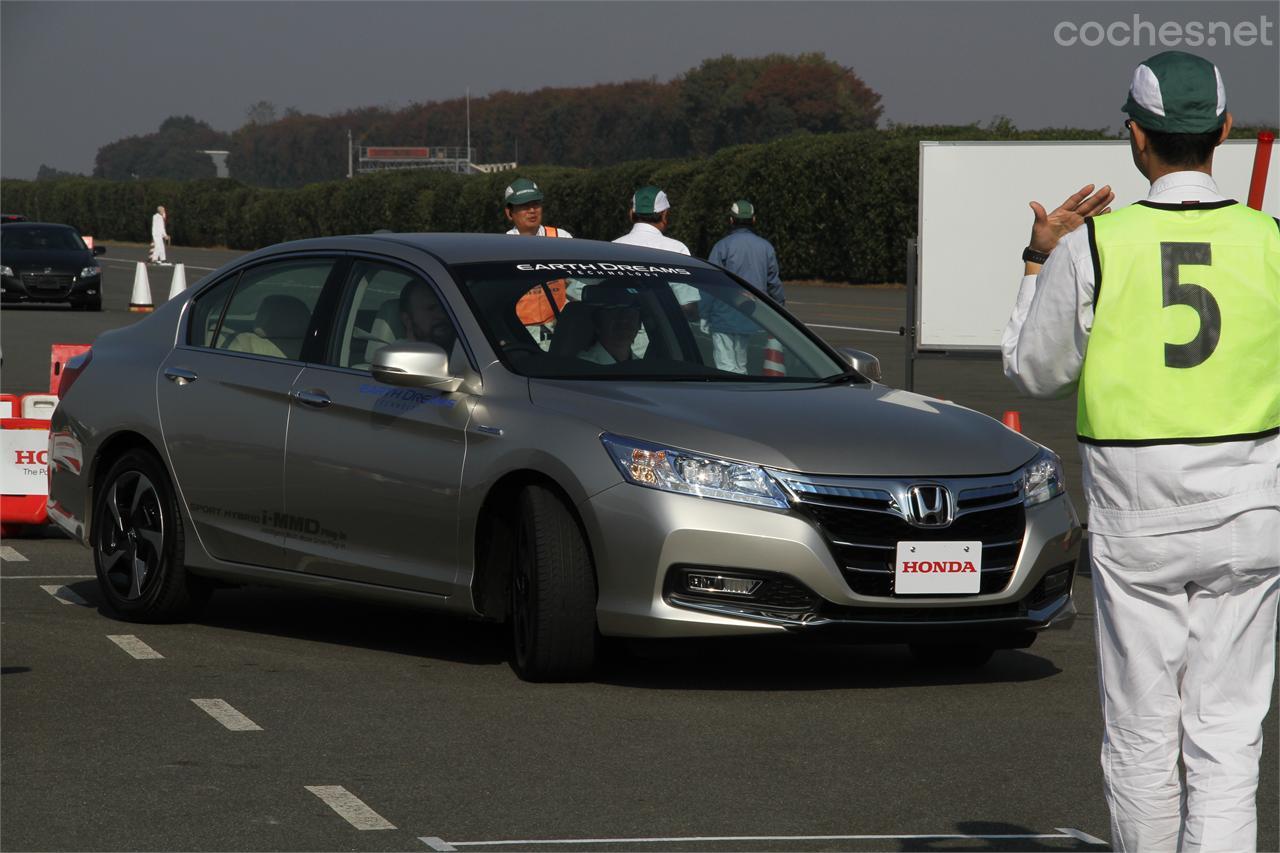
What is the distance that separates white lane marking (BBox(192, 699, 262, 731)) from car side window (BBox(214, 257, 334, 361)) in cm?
184

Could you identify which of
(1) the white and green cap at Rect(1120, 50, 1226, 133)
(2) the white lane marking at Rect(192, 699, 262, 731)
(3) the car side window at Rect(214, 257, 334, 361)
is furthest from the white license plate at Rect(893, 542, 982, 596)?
(1) the white and green cap at Rect(1120, 50, 1226, 133)

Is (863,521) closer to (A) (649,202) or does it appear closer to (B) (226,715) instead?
(B) (226,715)

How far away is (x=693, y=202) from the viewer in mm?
51938

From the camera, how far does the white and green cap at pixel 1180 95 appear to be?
422cm

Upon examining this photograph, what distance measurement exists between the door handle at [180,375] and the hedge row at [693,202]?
3538 cm

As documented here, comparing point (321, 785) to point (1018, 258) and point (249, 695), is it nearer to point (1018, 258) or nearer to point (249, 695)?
point (249, 695)

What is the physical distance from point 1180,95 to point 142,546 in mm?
5752

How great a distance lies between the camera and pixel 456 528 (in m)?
7.80

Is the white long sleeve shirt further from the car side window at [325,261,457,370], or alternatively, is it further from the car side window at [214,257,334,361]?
the car side window at [214,257,334,361]

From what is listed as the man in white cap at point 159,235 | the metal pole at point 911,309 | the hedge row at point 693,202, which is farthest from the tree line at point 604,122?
the metal pole at point 911,309

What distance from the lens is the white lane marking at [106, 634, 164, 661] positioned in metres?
8.12

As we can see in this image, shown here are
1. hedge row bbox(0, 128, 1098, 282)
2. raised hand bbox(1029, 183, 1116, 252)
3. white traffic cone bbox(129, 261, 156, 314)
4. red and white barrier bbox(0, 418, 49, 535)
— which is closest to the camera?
raised hand bbox(1029, 183, 1116, 252)

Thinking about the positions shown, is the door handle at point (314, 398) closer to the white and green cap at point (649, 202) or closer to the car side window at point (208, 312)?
the car side window at point (208, 312)

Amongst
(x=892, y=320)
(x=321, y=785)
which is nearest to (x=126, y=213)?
(x=892, y=320)
